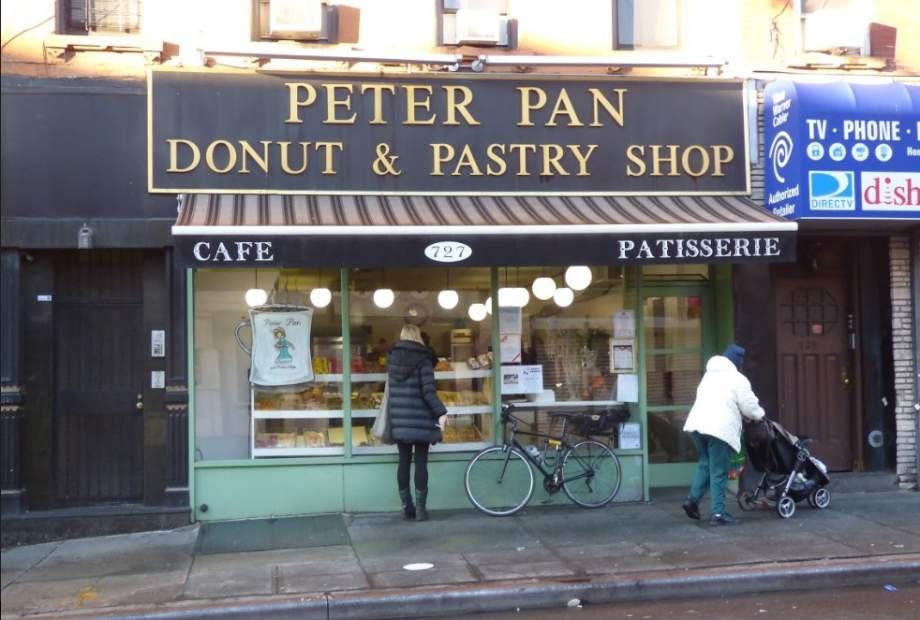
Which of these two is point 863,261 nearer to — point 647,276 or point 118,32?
point 647,276

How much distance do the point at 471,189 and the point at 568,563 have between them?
3.86 meters

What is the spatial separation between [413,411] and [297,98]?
320 cm

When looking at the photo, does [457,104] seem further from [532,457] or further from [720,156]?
[532,457]

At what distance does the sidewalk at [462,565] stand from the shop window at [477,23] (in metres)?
4.70

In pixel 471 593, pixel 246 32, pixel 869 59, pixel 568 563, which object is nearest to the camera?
pixel 471 593

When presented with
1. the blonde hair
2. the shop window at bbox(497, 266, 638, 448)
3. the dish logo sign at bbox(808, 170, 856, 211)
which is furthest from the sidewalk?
the dish logo sign at bbox(808, 170, 856, 211)

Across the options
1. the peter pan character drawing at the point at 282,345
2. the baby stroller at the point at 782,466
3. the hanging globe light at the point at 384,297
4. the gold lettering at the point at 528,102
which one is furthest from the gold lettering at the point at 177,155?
the baby stroller at the point at 782,466

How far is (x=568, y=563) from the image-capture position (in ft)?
26.0

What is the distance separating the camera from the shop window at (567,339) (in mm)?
10359

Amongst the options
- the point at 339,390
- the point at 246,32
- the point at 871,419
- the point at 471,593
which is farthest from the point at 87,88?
the point at 871,419

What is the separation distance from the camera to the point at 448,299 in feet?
33.7

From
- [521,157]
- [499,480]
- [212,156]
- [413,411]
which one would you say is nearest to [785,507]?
[499,480]

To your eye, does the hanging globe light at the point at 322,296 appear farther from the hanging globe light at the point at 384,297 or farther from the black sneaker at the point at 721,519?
the black sneaker at the point at 721,519

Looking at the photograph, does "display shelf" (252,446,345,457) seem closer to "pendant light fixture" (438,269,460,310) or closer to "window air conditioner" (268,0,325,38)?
"pendant light fixture" (438,269,460,310)
